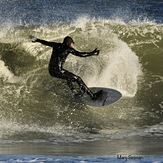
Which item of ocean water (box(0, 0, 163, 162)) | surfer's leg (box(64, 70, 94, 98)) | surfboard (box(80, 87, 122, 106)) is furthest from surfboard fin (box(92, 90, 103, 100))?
ocean water (box(0, 0, 163, 162))

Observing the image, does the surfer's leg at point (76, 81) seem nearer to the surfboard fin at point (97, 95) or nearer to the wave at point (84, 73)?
the surfboard fin at point (97, 95)

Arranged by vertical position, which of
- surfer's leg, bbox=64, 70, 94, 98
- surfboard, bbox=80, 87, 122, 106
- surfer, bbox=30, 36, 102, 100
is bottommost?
surfboard, bbox=80, 87, 122, 106

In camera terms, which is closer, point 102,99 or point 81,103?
point 102,99

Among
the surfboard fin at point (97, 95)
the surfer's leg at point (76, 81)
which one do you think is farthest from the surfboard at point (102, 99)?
the surfer's leg at point (76, 81)

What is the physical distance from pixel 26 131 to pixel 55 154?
2.46 m

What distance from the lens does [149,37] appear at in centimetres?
1622

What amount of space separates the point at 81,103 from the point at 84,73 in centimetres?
137

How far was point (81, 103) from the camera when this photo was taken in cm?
1219

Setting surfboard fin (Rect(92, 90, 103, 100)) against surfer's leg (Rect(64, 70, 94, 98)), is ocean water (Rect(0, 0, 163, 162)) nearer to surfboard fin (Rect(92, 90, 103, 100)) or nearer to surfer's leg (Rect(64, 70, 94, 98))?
surfboard fin (Rect(92, 90, 103, 100))

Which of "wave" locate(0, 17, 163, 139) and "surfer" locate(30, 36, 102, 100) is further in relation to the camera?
"wave" locate(0, 17, 163, 139)

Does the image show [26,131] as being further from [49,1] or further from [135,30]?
[49,1]

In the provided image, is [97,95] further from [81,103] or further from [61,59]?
[61,59]

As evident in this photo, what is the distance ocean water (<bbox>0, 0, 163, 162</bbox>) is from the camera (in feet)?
29.5

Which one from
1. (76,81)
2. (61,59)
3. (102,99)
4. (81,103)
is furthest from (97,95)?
(61,59)
